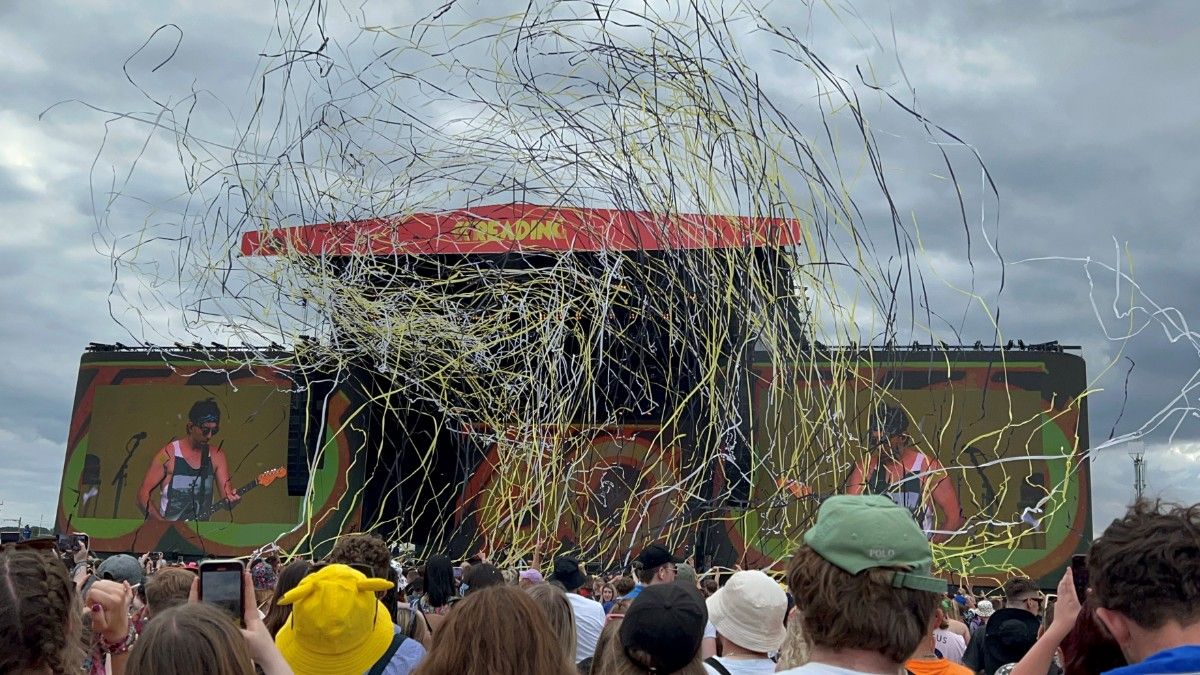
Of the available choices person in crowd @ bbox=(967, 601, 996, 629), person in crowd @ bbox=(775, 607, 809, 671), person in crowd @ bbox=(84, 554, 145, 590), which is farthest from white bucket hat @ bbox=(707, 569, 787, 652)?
person in crowd @ bbox=(967, 601, 996, 629)

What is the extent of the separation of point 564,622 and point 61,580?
1.55 metres

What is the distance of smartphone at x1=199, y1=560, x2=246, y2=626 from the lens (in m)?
2.30

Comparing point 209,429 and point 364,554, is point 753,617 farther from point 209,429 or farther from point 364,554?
point 209,429

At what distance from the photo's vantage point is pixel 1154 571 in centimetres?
160

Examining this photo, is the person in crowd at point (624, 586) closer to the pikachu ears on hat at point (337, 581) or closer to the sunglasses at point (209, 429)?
the pikachu ears on hat at point (337, 581)

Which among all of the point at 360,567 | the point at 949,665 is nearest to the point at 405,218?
the point at 360,567

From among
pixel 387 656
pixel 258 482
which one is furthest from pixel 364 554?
pixel 258 482

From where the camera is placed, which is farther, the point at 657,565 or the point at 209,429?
the point at 209,429

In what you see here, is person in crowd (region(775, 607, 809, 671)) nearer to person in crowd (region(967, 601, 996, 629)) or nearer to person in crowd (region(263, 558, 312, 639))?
person in crowd (region(263, 558, 312, 639))

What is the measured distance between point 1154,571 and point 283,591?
7.93 ft

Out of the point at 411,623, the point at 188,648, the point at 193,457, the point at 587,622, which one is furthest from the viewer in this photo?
the point at 193,457

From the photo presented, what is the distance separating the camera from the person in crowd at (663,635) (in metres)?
2.20

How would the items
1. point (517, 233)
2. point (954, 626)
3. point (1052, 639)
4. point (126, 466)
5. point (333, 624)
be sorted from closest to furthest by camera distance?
point (1052, 639)
point (333, 624)
point (954, 626)
point (517, 233)
point (126, 466)

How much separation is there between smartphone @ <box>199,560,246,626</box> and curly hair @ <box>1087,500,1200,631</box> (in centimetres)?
169
